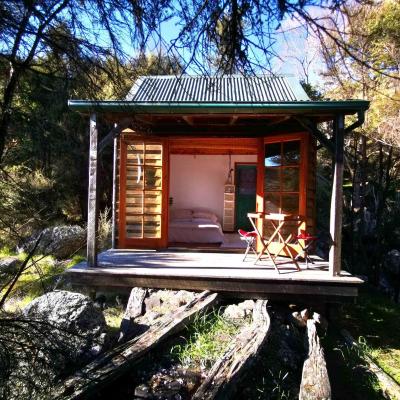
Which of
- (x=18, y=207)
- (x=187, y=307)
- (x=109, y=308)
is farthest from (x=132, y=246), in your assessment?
(x=18, y=207)

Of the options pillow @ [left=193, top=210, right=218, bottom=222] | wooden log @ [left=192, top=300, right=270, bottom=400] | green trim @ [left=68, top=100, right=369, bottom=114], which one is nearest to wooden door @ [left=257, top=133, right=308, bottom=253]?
green trim @ [left=68, top=100, right=369, bottom=114]

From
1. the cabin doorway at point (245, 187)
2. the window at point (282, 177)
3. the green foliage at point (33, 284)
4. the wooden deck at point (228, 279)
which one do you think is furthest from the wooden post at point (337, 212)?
the cabin doorway at point (245, 187)

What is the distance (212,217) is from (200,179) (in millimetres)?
1696

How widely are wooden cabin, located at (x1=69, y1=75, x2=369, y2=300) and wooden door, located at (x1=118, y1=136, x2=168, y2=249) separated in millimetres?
18

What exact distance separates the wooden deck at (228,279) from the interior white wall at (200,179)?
5802 millimetres

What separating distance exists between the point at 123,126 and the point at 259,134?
2848mm

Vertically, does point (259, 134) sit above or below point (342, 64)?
above

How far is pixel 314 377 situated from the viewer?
11.2ft

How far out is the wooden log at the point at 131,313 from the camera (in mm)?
4250

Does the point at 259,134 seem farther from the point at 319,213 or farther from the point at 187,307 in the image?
the point at 319,213

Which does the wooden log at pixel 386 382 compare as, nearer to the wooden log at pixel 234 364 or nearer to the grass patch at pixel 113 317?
the wooden log at pixel 234 364

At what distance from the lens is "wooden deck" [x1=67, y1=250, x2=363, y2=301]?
5.37 m

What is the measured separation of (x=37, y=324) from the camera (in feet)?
5.11

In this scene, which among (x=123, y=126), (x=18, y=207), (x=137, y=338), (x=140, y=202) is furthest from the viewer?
(x=140, y=202)
